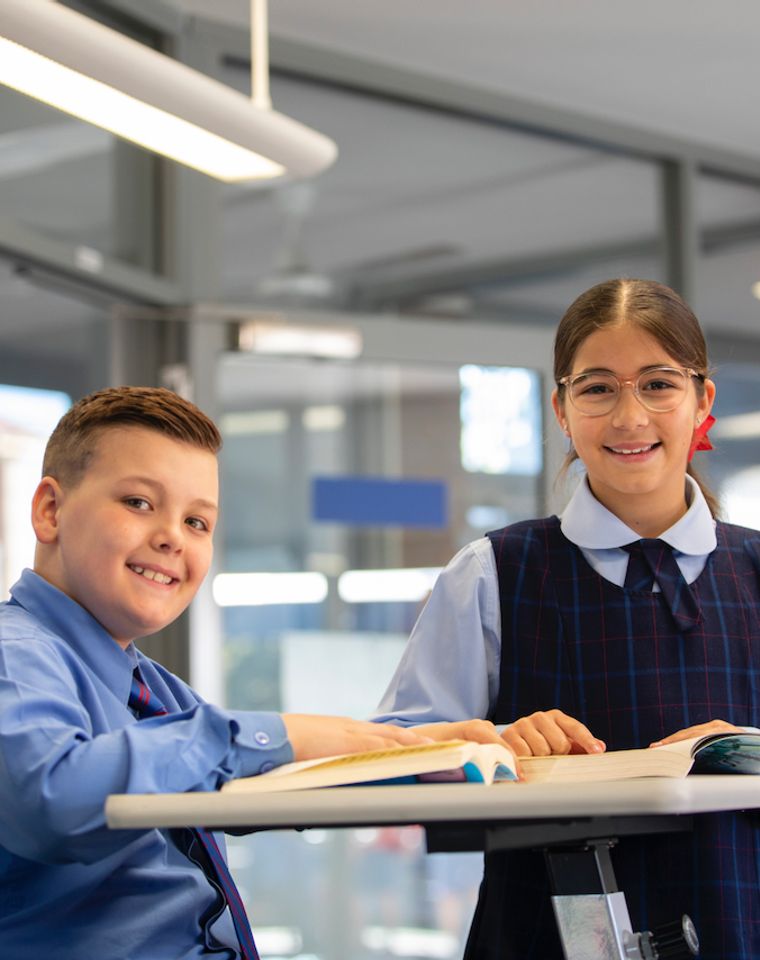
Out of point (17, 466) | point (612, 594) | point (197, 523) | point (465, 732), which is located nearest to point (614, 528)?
point (612, 594)

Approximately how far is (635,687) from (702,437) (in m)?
0.42

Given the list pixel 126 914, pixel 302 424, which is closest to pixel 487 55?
pixel 302 424

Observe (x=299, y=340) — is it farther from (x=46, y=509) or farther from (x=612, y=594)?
(x=46, y=509)

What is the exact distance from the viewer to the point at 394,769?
1139 mm

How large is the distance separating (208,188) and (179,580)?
2781 millimetres

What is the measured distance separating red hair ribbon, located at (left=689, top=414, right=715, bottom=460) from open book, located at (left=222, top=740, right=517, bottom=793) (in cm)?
78

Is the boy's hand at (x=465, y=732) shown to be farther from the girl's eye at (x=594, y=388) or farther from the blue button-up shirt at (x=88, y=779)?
the girl's eye at (x=594, y=388)

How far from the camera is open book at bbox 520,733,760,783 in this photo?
3.98 ft

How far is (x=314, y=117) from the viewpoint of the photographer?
14.4 feet

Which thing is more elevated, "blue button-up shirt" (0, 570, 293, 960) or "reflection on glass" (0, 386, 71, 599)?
"reflection on glass" (0, 386, 71, 599)

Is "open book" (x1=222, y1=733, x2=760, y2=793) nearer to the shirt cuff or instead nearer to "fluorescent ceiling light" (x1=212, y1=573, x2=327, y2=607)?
the shirt cuff

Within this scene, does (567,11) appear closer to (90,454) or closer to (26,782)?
(90,454)

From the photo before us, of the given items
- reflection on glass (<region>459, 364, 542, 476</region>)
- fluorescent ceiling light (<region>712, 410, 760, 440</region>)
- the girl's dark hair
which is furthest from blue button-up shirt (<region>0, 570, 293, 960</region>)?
fluorescent ceiling light (<region>712, 410, 760, 440</region>)

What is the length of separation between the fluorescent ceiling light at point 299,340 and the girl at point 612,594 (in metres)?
2.30
